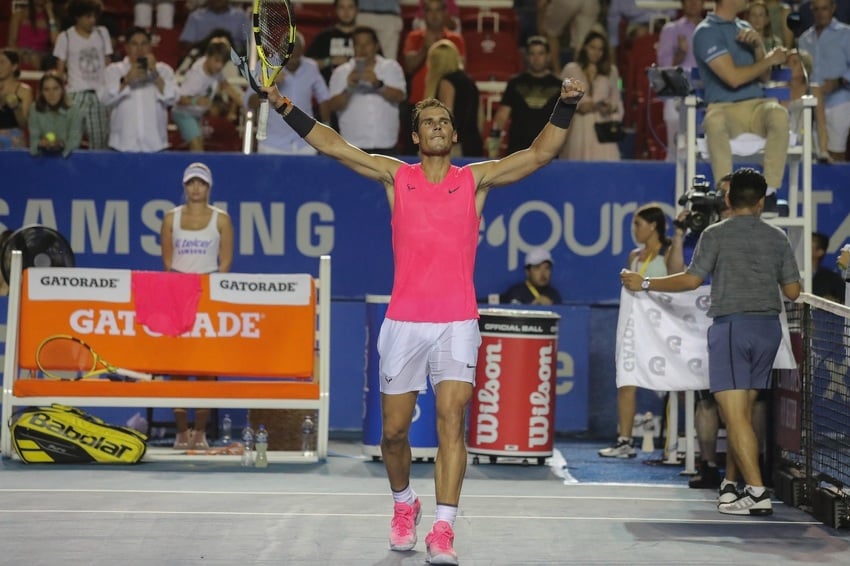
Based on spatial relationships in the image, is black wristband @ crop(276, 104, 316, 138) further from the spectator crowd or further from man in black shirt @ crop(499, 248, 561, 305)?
the spectator crowd

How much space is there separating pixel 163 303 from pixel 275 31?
13.3 ft

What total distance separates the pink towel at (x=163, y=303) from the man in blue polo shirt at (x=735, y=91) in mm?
4251

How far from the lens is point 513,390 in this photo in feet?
35.8

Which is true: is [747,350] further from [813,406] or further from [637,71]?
[637,71]


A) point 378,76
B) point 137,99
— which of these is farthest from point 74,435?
point 378,76

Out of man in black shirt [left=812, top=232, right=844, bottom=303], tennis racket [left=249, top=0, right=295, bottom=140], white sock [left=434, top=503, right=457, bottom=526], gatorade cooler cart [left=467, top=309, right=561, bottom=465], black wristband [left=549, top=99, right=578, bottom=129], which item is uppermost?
tennis racket [left=249, top=0, right=295, bottom=140]

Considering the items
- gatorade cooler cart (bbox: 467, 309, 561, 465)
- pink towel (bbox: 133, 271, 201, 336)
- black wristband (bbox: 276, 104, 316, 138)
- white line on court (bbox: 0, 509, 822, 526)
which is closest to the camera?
black wristband (bbox: 276, 104, 316, 138)

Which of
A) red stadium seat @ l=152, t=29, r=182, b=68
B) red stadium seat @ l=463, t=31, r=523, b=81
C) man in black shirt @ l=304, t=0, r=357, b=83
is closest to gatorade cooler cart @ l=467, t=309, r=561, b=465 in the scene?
man in black shirt @ l=304, t=0, r=357, b=83

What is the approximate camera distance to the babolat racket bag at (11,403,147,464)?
34.1 ft

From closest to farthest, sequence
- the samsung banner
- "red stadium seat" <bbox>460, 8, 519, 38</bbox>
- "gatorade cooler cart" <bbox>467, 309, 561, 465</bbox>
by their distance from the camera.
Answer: "gatorade cooler cart" <bbox>467, 309, 561, 465</bbox>, the samsung banner, "red stadium seat" <bbox>460, 8, 519, 38</bbox>

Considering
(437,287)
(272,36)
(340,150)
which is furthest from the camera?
(272,36)

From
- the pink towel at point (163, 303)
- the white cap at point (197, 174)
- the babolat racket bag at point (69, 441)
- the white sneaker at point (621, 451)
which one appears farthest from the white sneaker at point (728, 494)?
the white cap at point (197, 174)

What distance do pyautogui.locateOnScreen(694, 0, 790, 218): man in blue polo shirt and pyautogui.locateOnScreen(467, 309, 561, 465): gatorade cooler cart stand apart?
1.92 m

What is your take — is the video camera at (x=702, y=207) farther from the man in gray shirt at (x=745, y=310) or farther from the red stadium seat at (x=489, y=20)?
the red stadium seat at (x=489, y=20)
